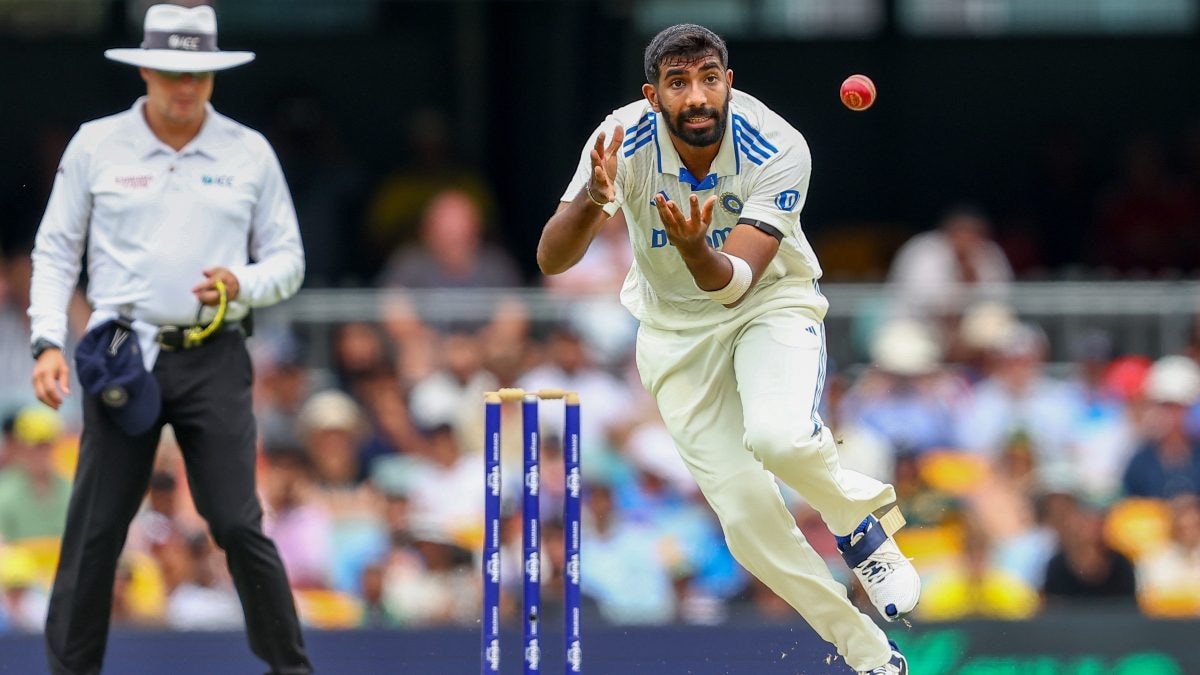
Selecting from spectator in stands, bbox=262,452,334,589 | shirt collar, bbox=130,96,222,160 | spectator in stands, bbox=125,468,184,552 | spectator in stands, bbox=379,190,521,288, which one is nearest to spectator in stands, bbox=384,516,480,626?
spectator in stands, bbox=262,452,334,589

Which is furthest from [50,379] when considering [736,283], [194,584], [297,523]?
[297,523]

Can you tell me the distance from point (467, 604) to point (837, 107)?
5.83 m

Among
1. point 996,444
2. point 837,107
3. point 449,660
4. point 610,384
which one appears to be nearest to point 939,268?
point 996,444

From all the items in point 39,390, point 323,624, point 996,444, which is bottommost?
point 323,624

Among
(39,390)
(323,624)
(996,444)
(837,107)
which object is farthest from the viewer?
(837,107)

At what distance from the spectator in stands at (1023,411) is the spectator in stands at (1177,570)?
0.64 meters

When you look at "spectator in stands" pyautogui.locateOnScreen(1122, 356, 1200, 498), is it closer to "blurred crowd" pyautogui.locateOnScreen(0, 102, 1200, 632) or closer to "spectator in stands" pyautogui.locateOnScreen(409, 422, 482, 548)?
"blurred crowd" pyautogui.locateOnScreen(0, 102, 1200, 632)

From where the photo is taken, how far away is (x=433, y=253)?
10.2 meters

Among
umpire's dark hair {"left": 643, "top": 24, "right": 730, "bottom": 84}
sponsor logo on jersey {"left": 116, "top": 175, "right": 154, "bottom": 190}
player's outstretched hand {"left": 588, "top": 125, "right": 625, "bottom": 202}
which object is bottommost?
sponsor logo on jersey {"left": 116, "top": 175, "right": 154, "bottom": 190}

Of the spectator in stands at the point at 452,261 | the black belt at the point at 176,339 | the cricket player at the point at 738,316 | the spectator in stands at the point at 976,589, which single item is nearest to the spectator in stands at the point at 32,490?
the spectator in stands at the point at 452,261

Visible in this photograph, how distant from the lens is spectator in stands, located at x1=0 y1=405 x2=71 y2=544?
8.68 meters

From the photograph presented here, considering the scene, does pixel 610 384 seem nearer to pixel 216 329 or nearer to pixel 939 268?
pixel 939 268

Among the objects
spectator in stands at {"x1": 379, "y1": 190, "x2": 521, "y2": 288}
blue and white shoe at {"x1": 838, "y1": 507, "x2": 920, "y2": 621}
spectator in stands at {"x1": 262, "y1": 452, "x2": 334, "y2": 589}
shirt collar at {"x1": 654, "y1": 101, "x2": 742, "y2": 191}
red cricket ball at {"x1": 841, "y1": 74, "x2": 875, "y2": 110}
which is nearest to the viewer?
red cricket ball at {"x1": 841, "y1": 74, "x2": 875, "y2": 110}

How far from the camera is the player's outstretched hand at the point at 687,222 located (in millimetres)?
4875
